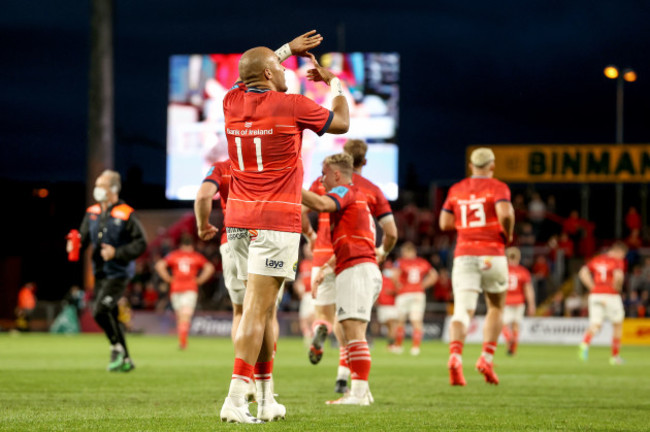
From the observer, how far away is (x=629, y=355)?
21.9 m

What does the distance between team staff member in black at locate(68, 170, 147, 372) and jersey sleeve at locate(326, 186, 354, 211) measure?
4.85 m

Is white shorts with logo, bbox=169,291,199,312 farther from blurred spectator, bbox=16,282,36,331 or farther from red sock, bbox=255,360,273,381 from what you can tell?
red sock, bbox=255,360,273,381

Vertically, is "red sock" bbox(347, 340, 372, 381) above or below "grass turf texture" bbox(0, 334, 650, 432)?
above

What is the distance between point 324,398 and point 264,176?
10.3 ft

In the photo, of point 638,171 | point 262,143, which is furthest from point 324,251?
point 638,171

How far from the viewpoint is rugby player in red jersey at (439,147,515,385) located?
11000mm

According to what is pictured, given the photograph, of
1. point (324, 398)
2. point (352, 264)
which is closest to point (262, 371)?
point (352, 264)

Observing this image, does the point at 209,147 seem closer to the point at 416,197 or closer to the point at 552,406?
the point at 416,197

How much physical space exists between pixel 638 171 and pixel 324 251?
71.6ft

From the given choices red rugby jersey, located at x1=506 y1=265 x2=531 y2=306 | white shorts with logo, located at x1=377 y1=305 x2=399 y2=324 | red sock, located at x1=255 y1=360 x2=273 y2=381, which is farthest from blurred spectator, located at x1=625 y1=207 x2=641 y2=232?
red sock, located at x1=255 y1=360 x2=273 y2=381

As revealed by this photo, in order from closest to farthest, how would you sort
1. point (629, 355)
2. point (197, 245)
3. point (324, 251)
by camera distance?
1. point (324, 251)
2. point (629, 355)
3. point (197, 245)

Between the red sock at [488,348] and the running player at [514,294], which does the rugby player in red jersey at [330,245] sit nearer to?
the red sock at [488,348]

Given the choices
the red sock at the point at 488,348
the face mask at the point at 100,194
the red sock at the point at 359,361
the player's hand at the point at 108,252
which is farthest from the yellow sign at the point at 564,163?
the red sock at the point at 359,361

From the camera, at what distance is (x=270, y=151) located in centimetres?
675
